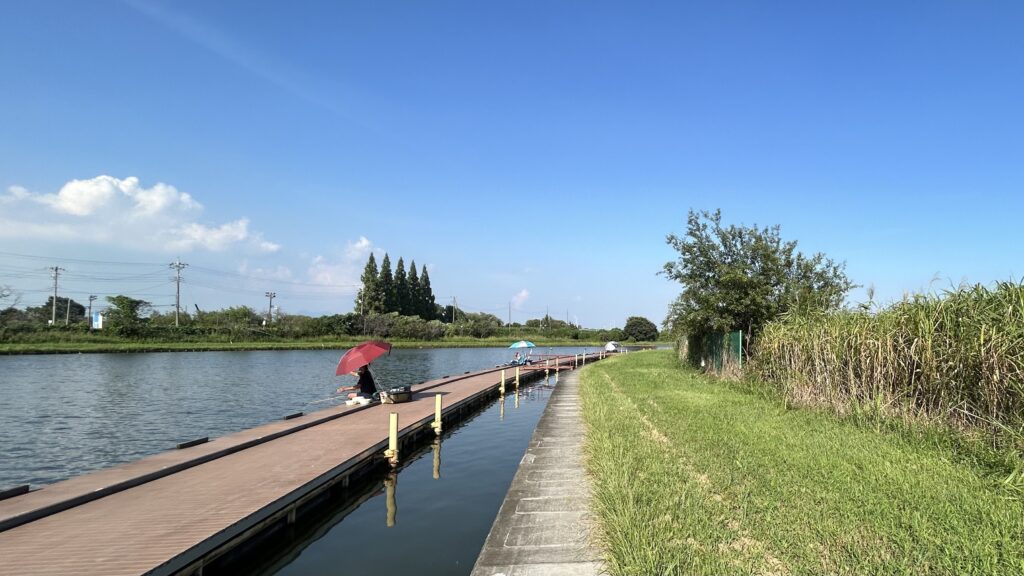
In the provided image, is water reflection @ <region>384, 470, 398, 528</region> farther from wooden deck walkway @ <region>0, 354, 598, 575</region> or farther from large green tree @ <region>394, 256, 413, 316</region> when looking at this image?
large green tree @ <region>394, 256, 413, 316</region>

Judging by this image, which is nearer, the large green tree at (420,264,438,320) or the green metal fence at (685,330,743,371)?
the green metal fence at (685,330,743,371)

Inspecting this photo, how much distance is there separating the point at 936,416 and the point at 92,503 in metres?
13.0

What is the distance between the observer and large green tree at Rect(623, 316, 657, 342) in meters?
107

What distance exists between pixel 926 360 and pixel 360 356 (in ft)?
42.6

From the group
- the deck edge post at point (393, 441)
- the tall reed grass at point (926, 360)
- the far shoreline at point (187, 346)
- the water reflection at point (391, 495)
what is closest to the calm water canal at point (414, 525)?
the water reflection at point (391, 495)

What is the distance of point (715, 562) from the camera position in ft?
15.5

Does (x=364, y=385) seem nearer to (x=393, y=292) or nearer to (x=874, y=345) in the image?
(x=874, y=345)

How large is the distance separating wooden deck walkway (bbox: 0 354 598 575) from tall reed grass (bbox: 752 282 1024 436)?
9.87 metres

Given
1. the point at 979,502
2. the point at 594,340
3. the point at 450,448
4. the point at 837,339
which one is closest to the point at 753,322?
the point at 837,339

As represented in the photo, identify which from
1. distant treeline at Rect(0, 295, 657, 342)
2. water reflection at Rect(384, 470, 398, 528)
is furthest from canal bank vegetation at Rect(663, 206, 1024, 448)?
distant treeline at Rect(0, 295, 657, 342)

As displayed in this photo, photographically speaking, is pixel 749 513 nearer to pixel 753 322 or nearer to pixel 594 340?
pixel 753 322

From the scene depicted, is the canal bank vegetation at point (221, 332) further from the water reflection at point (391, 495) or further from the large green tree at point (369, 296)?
the water reflection at point (391, 495)

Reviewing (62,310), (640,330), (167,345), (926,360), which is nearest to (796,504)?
(926,360)

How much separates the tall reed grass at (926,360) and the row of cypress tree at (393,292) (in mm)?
72675
